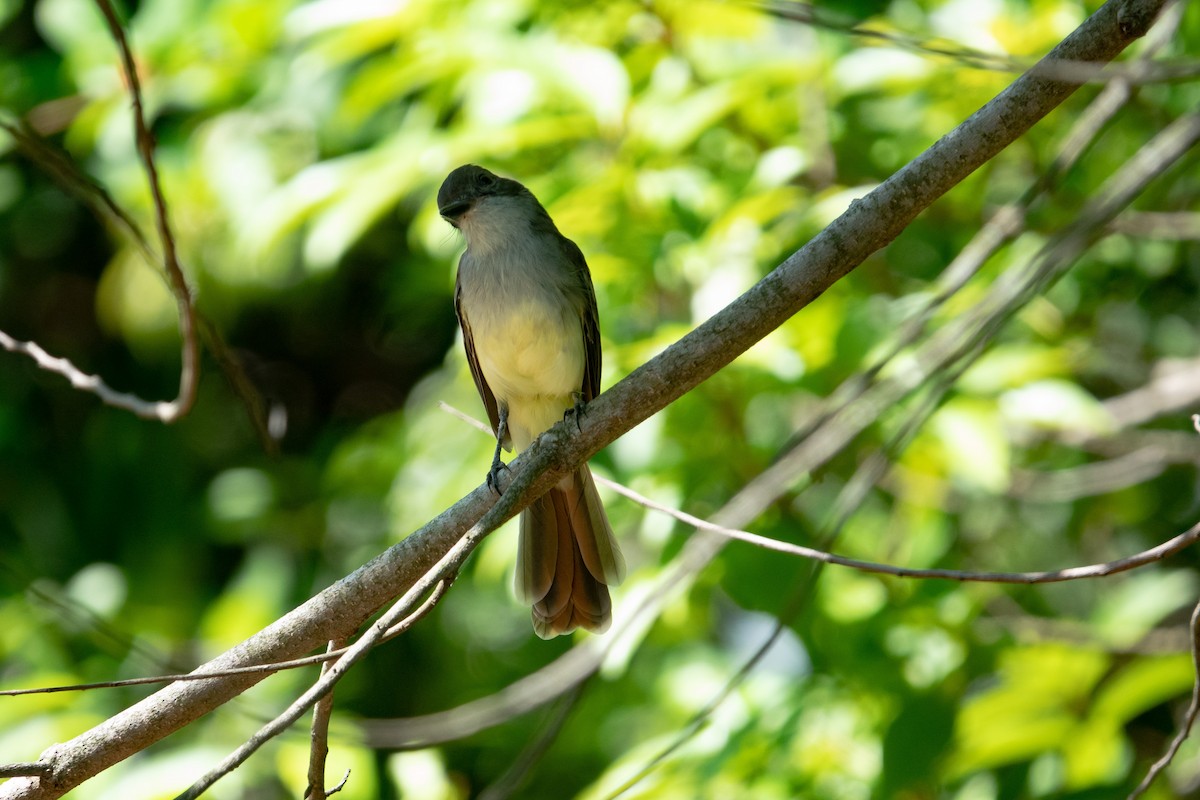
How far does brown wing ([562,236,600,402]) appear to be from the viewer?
4.21m

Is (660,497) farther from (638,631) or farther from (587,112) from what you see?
(587,112)

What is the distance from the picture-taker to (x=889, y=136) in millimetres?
4039

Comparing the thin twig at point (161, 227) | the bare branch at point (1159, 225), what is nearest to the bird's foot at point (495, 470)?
the thin twig at point (161, 227)

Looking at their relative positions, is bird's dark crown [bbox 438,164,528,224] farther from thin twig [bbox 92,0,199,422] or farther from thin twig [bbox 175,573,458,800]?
thin twig [bbox 175,573,458,800]

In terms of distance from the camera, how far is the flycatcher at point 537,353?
12.3 feet

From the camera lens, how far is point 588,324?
421cm

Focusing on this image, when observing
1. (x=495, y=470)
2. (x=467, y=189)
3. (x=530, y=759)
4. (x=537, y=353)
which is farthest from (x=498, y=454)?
(x=530, y=759)

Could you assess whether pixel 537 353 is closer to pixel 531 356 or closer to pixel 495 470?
pixel 531 356

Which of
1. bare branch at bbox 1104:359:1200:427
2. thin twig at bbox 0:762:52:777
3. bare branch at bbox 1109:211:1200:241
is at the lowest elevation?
bare branch at bbox 1104:359:1200:427

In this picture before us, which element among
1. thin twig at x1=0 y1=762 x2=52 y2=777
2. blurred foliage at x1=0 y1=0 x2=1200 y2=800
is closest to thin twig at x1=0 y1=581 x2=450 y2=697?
thin twig at x1=0 y1=762 x2=52 y2=777

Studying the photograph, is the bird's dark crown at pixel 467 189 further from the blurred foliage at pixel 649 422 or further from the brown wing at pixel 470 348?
the brown wing at pixel 470 348

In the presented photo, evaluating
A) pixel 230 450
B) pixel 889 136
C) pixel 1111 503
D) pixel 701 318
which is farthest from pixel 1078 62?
pixel 230 450

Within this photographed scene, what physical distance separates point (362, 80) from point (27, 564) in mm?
2849

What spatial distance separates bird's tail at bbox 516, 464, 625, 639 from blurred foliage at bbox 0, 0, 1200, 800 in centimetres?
10
